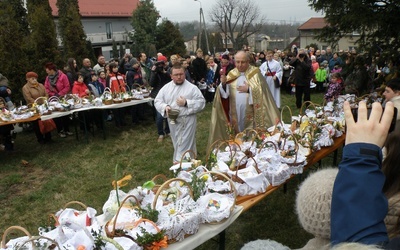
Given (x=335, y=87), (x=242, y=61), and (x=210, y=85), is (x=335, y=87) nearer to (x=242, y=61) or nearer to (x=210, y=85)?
(x=242, y=61)

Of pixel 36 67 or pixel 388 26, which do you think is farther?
pixel 36 67

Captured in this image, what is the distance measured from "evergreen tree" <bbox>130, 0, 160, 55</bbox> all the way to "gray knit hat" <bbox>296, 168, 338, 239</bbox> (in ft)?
112

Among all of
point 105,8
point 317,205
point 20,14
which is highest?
point 105,8

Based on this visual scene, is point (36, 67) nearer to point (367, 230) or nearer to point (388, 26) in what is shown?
point (388, 26)

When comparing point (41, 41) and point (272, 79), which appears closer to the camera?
point (272, 79)

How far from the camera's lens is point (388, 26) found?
4.87 meters

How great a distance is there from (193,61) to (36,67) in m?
4.59

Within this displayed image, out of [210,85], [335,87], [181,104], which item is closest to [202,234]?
[181,104]

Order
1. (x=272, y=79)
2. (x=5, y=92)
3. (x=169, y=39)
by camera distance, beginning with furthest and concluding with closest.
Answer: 1. (x=169, y=39)
2. (x=272, y=79)
3. (x=5, y=92)

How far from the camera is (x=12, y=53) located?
8.89 m

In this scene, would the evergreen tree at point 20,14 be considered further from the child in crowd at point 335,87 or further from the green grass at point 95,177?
the child in crowd at point 335,87

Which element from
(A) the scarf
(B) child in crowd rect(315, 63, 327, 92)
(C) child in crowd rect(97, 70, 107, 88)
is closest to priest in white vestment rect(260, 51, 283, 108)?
(B) child in crowd rect(315, 63, 327, 92)

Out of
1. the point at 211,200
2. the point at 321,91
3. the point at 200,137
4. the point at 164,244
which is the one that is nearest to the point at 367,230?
the point at 164,244

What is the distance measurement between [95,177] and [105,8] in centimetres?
3987
